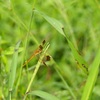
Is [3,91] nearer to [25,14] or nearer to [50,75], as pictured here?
[50,75]

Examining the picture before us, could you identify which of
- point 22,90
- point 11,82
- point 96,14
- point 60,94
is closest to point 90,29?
point 96,14

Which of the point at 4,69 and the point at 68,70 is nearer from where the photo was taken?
the point at 4,69

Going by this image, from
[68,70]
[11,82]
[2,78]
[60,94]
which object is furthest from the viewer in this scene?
[68,70]

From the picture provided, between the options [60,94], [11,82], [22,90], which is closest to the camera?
[11,82]

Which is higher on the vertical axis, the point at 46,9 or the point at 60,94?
the point at 46,9

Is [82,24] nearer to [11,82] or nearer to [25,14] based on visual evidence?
[25,14]

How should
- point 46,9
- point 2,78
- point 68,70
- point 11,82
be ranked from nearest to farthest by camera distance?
point 11,82
point 2,78
point 68,70
point 46,9

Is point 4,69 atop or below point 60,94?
atop

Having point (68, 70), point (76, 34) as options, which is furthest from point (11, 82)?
point (76, 34)

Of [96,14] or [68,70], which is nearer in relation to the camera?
[68,70]

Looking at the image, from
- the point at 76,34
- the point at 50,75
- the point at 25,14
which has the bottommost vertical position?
the point at 50,75
